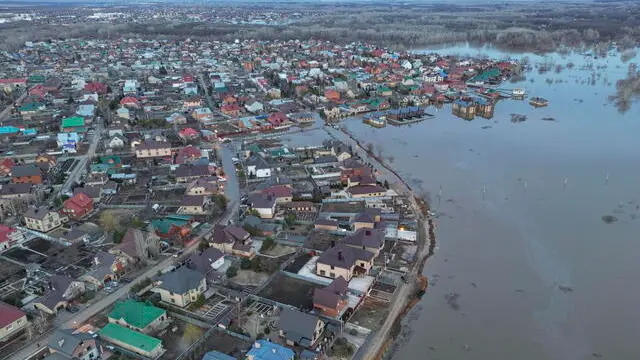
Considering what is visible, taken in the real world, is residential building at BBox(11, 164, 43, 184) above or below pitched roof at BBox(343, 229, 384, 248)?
above

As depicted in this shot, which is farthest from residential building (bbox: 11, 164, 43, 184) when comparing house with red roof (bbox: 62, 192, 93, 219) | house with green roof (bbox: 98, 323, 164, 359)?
house with green roof (bbox: 98, 323, 164, 359)

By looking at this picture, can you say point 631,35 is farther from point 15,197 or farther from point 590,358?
point 15,197

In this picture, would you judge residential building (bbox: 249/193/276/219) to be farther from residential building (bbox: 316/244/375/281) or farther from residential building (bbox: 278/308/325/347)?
residential building (bbox: 278/308/325/347)

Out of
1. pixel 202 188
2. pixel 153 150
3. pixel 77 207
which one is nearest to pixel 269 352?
pixel 202 188

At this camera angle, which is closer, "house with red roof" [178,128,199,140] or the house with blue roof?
the house with blue roof

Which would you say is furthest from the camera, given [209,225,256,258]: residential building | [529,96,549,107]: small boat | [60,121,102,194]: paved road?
[529,96,549,107]: small boat

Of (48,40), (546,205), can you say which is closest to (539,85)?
(546,205)
